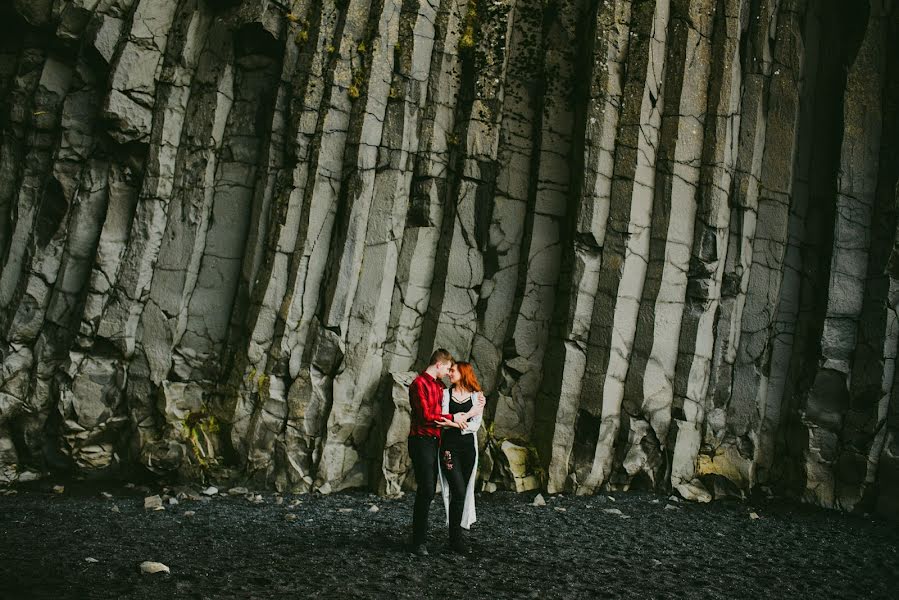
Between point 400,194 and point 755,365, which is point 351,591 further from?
point 755,365

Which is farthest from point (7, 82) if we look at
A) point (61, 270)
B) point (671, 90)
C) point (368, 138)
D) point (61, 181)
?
point (671, 90)

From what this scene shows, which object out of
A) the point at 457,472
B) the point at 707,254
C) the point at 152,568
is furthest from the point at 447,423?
the point at 707,254

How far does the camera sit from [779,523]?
845 centimetres

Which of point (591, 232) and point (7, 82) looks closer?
point (591, 232)

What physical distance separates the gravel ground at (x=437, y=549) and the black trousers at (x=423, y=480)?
0.81 feet

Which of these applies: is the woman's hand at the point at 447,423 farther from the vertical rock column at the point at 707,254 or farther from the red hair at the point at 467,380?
the vertical rock column at the point at 707,254

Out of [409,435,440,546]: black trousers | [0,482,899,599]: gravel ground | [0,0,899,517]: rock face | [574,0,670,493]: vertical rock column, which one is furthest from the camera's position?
[0,0,899,517]: rock face

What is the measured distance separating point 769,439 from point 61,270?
1024cm

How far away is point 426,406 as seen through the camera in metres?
6.76

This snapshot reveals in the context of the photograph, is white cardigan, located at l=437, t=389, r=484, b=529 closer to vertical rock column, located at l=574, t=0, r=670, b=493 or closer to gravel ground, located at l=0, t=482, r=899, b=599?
gravel ground, located at l=0, t=482, r=899, b=599

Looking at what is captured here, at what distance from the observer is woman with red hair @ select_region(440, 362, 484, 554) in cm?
674

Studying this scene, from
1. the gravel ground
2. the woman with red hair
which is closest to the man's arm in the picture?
the woman with red hair

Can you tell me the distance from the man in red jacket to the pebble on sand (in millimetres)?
2118

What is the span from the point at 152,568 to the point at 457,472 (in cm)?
270
